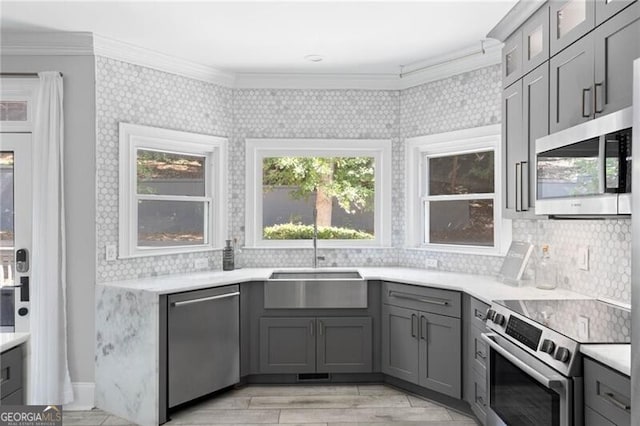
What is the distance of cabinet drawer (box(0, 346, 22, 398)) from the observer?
5.94ft

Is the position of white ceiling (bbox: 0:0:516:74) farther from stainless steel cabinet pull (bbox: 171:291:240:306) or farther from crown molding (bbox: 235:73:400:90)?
stainless steel cabinet pull (bbox: 171:291:240:306)

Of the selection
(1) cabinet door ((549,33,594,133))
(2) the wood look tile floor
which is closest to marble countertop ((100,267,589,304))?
(2) the wood look tile floor

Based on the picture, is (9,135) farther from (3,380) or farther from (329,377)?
(329,377)

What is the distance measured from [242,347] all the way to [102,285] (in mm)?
1158

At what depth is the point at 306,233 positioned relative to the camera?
494 cm

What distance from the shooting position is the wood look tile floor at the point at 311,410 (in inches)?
139

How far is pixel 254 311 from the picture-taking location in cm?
416

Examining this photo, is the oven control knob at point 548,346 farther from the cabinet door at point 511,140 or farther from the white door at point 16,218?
the white door at point 16,218

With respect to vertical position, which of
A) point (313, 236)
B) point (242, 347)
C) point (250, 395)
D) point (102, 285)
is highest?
point (313, 236)

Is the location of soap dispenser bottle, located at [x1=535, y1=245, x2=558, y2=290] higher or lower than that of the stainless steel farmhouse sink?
higher

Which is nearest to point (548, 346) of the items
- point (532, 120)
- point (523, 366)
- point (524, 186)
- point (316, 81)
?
point (523, 366)

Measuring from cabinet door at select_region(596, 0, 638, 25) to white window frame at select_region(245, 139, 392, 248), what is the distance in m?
2.56

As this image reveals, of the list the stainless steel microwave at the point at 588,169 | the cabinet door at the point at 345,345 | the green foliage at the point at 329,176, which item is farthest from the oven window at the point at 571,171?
the green foliage at the point at 329,176

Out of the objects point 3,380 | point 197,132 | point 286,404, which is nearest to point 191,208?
point 197,132
